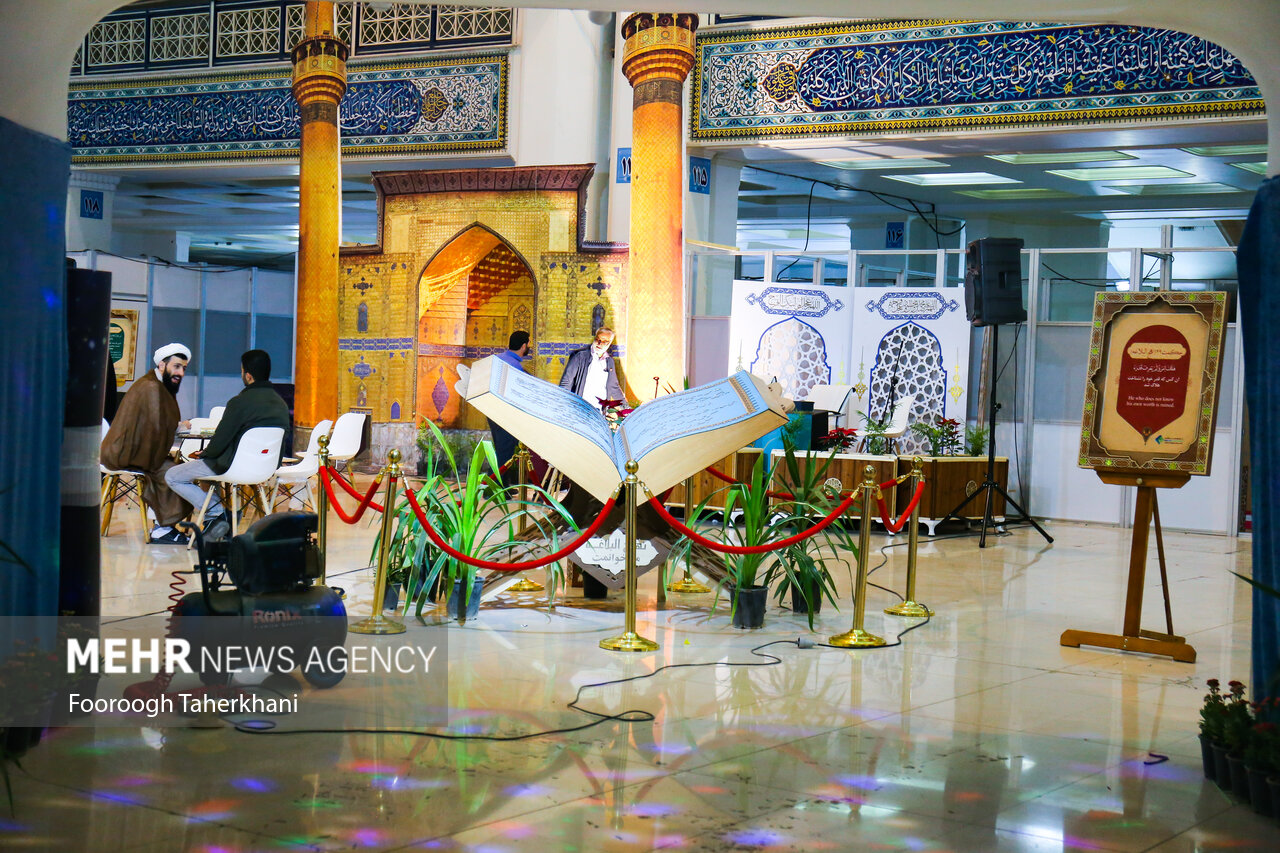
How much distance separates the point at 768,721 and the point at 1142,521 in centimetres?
204

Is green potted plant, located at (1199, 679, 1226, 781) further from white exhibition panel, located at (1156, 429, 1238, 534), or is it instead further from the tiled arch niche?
the tiled arch niche

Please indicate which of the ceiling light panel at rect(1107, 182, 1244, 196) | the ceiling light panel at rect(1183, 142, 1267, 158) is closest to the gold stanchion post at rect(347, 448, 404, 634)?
the ceiling light panel at rect(1183, 142, 1267, 158)

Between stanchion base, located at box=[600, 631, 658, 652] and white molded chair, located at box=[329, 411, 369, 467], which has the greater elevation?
white molded chair, located at box=[329, 411, 369, 467]

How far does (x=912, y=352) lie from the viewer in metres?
10.5

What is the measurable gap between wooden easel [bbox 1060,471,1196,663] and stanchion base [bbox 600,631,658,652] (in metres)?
1.80

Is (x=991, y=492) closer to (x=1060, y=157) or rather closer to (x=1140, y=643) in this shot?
(x=1140, y=643)

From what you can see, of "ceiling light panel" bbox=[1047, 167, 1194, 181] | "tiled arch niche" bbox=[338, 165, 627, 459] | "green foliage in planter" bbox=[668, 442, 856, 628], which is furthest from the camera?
"ceiling light panel" bbox=[1047, 167, 1194, 181]

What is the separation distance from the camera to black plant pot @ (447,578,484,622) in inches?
213

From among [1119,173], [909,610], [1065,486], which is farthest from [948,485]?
[1119,173]

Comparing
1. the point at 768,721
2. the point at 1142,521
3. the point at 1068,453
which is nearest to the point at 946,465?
the point at 1068,453

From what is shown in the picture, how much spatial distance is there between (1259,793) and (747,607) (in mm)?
2601

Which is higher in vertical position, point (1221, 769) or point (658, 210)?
point (658, 210)

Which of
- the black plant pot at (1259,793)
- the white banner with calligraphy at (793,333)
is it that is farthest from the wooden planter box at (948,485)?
the black plant pot at (1259,793)

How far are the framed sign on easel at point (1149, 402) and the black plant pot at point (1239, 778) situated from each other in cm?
172
